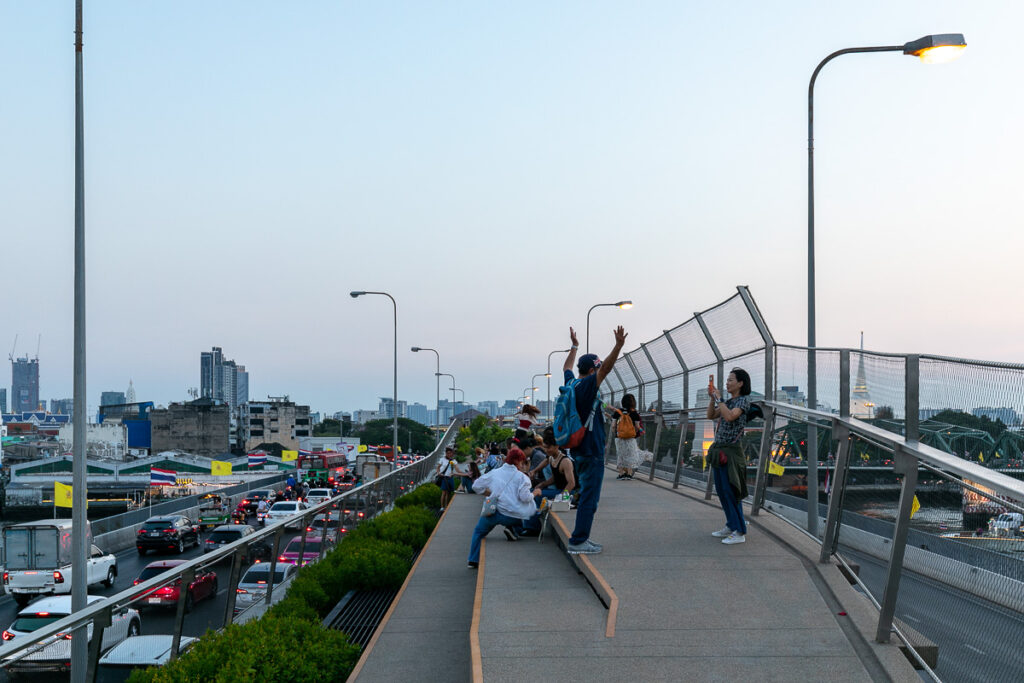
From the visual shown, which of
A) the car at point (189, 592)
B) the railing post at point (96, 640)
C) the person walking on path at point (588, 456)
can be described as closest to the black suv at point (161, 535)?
the person walking on path at point (588, 456)

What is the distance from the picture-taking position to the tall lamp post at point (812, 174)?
8.29m

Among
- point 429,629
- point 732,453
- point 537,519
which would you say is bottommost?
point 429,629

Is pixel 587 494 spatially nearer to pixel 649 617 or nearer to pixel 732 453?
pixel 732 453

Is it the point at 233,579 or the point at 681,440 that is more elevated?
the point at 681,440

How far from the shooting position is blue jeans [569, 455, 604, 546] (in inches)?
314

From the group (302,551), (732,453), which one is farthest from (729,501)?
(302,551)

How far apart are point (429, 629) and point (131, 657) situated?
9.28 feet

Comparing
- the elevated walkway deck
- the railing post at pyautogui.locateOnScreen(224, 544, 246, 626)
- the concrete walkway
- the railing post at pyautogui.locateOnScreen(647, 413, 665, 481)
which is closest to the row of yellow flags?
the concrete walkway

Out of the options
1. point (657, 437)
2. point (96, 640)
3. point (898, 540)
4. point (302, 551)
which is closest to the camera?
point (96, 640)

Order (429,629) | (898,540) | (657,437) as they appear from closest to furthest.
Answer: (898,540), (429,629), (657,437)

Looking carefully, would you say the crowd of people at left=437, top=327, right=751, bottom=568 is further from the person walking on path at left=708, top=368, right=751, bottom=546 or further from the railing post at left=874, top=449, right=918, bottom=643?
the railing post at left=874, top=449, right=918, bottom=643

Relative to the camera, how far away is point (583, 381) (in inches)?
323

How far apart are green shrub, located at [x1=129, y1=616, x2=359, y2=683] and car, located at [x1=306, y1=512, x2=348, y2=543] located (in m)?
3.93

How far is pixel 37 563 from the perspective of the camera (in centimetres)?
3266
